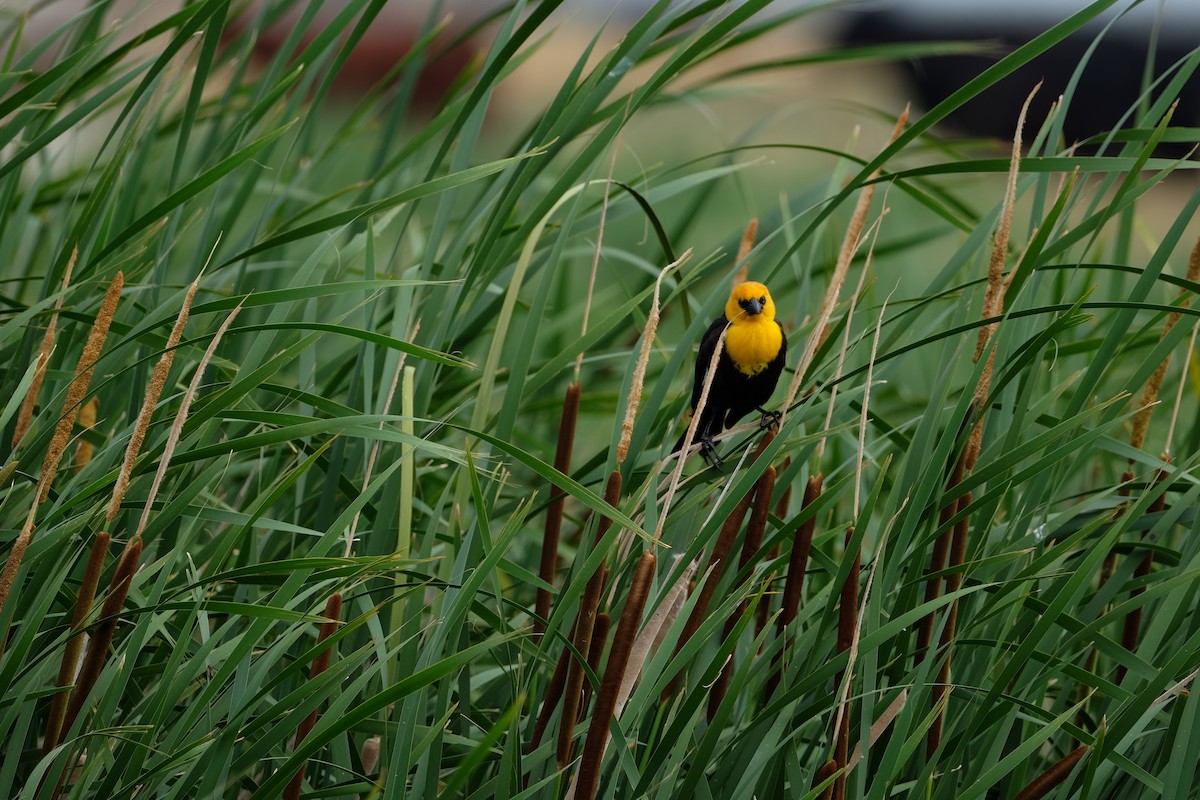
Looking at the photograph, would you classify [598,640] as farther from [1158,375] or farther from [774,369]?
[774,369]

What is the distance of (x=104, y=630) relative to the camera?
3.78ft

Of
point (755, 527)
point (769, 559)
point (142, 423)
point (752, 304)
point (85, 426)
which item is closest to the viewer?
point (142, 423)

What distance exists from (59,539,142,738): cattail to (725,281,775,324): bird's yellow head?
4.36 ft

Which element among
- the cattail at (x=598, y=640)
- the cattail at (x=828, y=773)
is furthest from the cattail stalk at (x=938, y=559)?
the cattail at (x=598, y=640)

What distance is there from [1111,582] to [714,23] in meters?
0.91

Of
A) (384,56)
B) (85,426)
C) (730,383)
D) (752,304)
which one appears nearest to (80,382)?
(85,426)

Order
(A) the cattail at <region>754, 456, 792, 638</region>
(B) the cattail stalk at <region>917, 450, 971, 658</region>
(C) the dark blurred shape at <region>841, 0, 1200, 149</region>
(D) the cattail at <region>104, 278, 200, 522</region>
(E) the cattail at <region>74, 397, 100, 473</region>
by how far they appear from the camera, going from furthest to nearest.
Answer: (C) the dark blurred shape at <region>841, 0, 1200, 149</region>
(A) the cattail at <region>754, 456, 792, 638</region>
(E) the cattail at <region>74, 397, 100, 473</region>
(B) the cattail stalk at <region>917, 450, 971, 658</region>
(D) the cattail at <region>104, 278, 200, 522</region>

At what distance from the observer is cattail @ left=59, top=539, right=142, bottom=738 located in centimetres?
112

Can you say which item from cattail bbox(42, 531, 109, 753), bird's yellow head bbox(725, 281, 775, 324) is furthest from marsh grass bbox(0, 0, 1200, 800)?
bird's yellow head bbox(725, 281, 775, 324)

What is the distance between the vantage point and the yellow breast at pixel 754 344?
238 centimetres

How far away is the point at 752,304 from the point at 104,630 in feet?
4.85

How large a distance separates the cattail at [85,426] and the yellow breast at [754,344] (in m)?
1.26

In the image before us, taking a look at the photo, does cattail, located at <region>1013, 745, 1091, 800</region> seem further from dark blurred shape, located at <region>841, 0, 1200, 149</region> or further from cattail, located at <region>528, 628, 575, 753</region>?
dark blurred shape, located at <region>841, 0, 1200, 149</region>

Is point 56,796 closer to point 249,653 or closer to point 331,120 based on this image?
point 249,653
